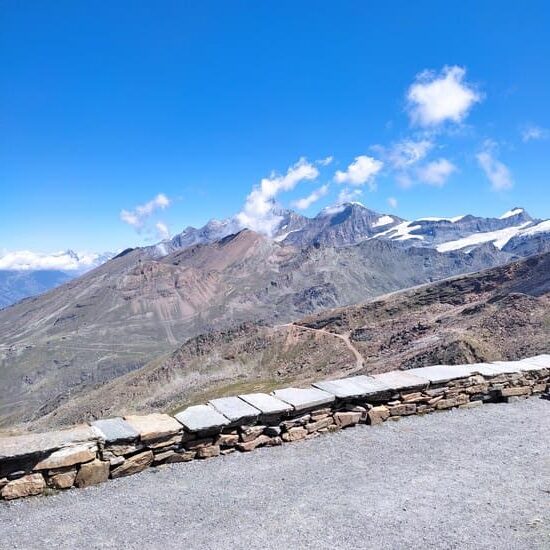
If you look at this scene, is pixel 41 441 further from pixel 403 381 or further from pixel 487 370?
pixel 487 370

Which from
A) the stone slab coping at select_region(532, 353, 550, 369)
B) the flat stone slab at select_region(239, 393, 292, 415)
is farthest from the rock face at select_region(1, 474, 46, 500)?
the stone slab coping at select_region(532, 353, 550, 369)

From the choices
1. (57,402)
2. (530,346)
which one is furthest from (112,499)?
(57,402)

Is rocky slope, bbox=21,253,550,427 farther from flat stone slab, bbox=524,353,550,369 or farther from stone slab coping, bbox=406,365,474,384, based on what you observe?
stone slab coping, bbox=406,365,474,384

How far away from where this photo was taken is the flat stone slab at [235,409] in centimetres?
1045

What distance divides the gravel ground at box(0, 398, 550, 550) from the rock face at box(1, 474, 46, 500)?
0.17 metres

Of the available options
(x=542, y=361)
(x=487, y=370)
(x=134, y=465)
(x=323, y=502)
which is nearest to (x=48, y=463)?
(x=134, y=465)

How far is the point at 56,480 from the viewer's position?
8773 millimetres

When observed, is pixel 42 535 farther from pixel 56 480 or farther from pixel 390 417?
pixel 390 417

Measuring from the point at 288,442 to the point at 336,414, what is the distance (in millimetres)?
1462

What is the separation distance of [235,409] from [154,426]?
1.84 m

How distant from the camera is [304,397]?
459 inches

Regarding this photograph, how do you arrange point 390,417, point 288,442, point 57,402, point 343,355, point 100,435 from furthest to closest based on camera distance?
1. point 57,402
2. point 343,355
3. point 390,417
4. point 288,442
5. point 100,435

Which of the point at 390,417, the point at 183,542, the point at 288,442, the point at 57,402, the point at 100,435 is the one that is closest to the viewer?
the point at 183,542

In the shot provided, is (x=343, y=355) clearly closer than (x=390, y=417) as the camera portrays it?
No
